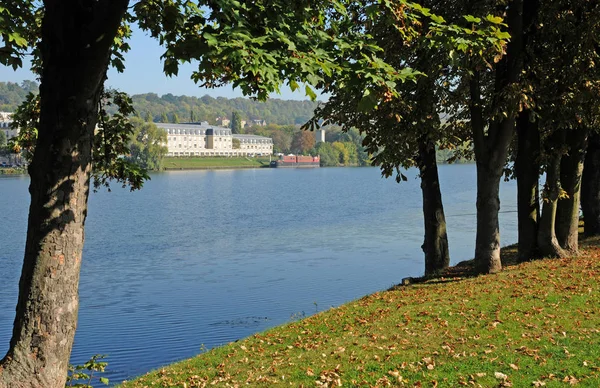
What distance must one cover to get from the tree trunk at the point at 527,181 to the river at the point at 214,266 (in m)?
6.83

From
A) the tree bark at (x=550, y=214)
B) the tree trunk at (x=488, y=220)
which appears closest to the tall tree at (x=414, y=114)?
the tree trunk at (x=488, y=220)

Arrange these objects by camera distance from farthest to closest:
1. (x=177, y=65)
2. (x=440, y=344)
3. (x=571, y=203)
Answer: (x=571, y=203), (x=440, y=344), (x=177, y=65)

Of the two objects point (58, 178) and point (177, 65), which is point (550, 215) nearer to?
point (177, 65)

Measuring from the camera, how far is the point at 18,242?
4009 cm

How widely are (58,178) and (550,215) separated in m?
13.8

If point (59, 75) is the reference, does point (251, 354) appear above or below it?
below

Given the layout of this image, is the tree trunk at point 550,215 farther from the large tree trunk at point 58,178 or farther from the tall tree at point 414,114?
the large tree trunk at point 58,178

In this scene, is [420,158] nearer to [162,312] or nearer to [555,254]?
[555,254]

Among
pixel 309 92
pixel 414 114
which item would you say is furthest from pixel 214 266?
pixel 309 92

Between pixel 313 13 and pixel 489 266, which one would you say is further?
pixel 489 266

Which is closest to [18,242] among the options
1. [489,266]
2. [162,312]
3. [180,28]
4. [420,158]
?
[162,312]

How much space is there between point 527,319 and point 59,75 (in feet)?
27.9

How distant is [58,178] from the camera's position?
7598mm

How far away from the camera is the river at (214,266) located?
19.8 meters
